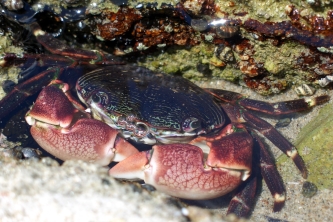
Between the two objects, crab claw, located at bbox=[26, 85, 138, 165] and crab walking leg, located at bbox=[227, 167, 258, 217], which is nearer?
crab claw, located at bbox=[26, 85, 138, 165]

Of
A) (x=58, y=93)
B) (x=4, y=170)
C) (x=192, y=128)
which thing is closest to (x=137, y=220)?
(x=4, y=170)

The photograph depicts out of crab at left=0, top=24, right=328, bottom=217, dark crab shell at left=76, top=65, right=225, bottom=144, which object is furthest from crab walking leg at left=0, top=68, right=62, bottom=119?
dark crab shell at left=76, top=65, right=225, bottom=144

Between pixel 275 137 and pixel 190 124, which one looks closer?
pixel 190 124

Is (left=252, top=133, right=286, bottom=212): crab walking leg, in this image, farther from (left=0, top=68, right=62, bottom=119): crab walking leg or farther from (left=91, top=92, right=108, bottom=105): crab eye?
(left=0, top=68, right=62, bottom=119): crab walking leg

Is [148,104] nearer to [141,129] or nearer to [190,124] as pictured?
[141,129]

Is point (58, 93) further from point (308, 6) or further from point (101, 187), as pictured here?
point (308, 6)

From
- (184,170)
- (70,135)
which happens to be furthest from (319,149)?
(70,135)

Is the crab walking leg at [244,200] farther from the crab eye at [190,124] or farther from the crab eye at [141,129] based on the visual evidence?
the crab eye at [141,129]
